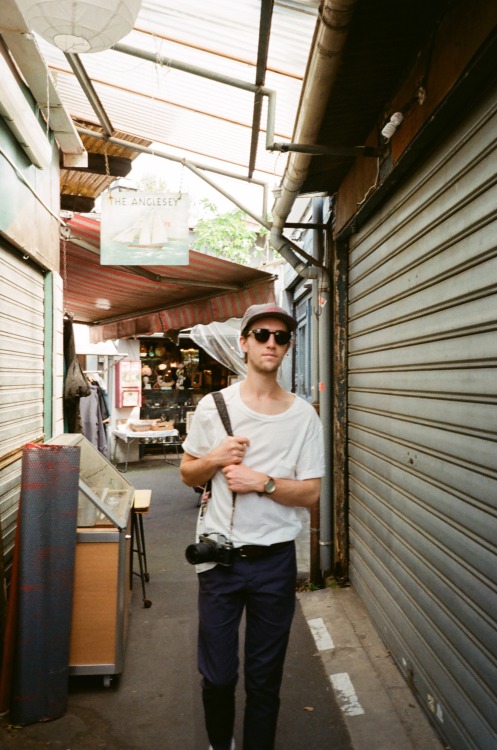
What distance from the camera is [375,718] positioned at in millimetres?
3402

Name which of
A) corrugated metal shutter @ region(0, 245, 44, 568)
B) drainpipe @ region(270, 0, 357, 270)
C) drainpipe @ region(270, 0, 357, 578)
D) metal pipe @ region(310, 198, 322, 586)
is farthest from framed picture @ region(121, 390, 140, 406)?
drainpipe @ region(270, 0, 357, 270)

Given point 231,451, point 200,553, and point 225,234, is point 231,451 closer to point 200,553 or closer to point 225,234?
point 200,553

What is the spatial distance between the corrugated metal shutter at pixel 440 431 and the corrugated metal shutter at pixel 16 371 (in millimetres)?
3051

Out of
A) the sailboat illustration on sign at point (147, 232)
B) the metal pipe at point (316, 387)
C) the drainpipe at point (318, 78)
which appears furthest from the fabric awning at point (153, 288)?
the drainpipe at point (318, 78)

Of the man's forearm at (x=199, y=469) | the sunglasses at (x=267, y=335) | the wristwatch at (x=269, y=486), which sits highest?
the sunglasses at (x=267, y=335)

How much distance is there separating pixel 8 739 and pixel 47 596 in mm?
804

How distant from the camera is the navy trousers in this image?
263cm

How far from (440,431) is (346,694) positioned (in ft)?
6.50

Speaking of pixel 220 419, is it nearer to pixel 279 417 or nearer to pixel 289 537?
pixel 279 417

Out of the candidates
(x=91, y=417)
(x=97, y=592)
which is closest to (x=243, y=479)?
(x=97, y=592)

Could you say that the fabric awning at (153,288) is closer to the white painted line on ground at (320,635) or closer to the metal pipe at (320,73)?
the metal pipe at (320,73)

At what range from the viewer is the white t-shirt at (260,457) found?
2.65 meters

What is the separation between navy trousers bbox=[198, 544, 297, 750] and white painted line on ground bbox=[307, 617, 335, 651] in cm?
187

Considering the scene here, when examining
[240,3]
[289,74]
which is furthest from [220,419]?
[289,74]
